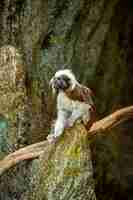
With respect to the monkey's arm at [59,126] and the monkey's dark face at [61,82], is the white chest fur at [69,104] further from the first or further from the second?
the monkey's dark face at [61,82]

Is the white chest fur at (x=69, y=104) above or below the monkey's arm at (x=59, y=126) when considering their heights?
above

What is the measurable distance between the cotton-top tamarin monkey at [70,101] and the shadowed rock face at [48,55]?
129cm

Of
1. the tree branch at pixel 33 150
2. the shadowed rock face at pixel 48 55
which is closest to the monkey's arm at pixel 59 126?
the tree branch at pixel 33 150

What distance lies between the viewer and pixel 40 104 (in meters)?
9.29

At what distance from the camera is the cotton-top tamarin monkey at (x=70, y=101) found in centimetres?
671

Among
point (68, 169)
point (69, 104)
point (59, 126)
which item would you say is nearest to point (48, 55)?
point (69, 104)

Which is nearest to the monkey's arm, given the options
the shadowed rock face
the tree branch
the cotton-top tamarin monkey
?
the cotton-top tamarin monkey

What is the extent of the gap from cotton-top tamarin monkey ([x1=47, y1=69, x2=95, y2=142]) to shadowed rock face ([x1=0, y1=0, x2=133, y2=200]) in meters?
1.29

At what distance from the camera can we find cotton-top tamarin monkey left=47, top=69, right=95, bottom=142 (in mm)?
6711

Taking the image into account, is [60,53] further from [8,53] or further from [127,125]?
[127,125]

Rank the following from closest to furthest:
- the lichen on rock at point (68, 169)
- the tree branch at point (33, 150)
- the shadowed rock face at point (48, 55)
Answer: the lichen on rock at point (68, 169) < the tree branch at point (33, 150) < the shadowed rock face at point (48, 55)

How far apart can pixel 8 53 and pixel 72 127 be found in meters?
1.76

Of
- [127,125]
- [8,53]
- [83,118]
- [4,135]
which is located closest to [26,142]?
[4,135]

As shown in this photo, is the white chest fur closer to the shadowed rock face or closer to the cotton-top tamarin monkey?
the cotton-top tamarin monkey
